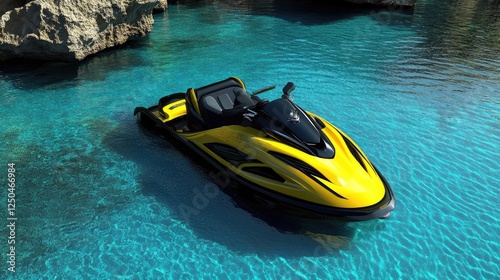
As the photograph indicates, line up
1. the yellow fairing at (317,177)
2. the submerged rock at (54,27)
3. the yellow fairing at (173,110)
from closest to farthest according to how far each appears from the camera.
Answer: the yellow fairing at (317,177) → the yellow fairing at (173,110) → the submerged rock at (54,27)

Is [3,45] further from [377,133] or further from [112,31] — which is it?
[377,133]

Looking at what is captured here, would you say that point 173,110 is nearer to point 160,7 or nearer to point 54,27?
point 54,27

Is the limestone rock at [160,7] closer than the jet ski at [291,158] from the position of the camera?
No

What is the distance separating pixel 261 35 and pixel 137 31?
15.0 ft

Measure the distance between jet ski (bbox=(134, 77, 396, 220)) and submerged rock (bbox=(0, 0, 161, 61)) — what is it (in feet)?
19.2

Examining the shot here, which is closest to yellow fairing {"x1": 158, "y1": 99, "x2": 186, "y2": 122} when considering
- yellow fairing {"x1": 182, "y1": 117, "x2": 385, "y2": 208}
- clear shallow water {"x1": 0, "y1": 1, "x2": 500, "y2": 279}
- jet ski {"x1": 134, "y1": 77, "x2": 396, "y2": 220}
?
clear shallow water {"x1": 0, "y1": 1, "x2": 500, "y2": 279}

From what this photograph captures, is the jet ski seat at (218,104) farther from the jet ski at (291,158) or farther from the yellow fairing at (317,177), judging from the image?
the yellow fairing at (317,177)

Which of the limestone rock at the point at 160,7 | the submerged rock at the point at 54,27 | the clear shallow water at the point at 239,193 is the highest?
the limestone rock at the point at 160,7

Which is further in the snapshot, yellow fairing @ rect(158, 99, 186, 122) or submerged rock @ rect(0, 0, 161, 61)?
submerged rock @ rect(0, 0, 161, 61)

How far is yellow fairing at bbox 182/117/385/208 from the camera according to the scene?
4.14 m

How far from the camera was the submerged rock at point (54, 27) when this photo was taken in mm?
9180

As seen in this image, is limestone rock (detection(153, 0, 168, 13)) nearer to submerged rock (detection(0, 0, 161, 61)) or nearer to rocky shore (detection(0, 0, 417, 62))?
rocky shore (detection(0, 0, 417, 62))

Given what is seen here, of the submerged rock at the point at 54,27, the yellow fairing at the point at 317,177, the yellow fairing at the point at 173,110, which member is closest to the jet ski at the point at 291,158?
the yellow fairing at the point at 317,177

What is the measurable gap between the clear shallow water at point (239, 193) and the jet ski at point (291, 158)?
0.50m
